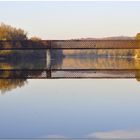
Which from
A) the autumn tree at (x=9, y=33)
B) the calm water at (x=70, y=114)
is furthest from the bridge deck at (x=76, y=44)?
the autumn tree at (x=9, y=33)

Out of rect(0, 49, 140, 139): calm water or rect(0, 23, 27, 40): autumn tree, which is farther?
rect(0, 23, 27, 40): autumn tree

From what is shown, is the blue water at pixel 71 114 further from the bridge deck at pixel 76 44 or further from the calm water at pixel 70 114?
the bridge deck at pixel 76 44

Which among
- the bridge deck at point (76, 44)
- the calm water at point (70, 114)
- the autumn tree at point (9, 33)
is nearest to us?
the calm water at point (70, 114)

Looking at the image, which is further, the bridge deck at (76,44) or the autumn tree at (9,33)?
the autumn tree at (9,33)

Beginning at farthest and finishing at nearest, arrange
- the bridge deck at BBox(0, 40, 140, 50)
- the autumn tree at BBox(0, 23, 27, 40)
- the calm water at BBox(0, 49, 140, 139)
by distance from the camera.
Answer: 1. the autumn tree at BBox(0, 23, 27, 40)
2. the bridge deck at BBox(0, 40, 140, 50)
3. the calm water at BBox(0, 49, 140, 139)

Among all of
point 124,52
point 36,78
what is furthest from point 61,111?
point 124,52

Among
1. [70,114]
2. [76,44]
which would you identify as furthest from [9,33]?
[70,114]

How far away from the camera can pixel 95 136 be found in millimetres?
3377

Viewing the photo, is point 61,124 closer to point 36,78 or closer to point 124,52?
point 36,78

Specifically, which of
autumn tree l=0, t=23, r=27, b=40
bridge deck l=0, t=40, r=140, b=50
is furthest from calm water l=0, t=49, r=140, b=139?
autumn tree l=0, t=23, r=27, b=40

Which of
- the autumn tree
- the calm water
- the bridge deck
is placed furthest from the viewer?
the autumn tree

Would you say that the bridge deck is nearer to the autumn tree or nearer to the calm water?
the calm water

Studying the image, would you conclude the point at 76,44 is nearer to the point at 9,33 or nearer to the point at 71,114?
the point at 71,114

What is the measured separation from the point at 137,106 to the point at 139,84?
2.93m
